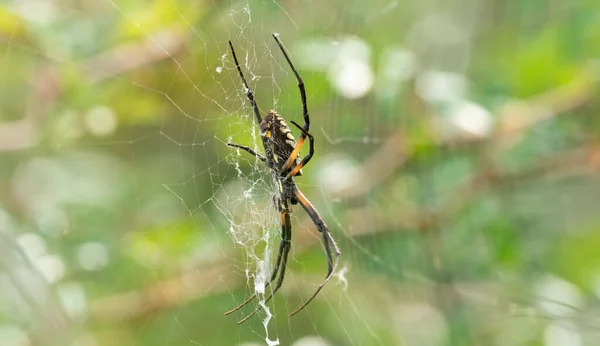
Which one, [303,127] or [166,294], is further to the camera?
[166,294]

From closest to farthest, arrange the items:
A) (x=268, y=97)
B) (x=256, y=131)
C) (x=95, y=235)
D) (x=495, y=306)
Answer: (x=256, y=131) → (x=268, y=97) → (x=495, y=306) → (x=95, y=235)

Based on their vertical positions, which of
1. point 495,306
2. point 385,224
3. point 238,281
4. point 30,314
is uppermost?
point 385,224

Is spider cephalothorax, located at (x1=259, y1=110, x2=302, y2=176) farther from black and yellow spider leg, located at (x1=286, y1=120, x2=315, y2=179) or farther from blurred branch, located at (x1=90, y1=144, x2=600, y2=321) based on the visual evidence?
blurred branch, located at (x1=90, y1=144, x2=600, y2=321)

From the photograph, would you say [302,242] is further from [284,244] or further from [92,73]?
[92,73]

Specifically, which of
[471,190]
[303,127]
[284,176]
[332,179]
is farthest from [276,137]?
[471,190]

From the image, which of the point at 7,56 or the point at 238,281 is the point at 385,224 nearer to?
the point at 238,281

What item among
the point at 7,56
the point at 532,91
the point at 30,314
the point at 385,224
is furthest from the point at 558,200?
the point at 7,56

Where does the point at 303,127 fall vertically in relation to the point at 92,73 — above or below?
below
